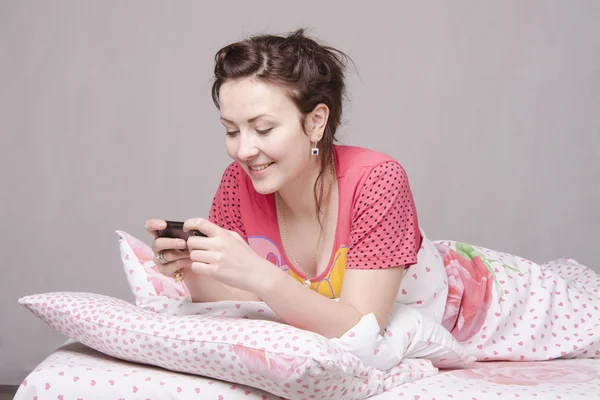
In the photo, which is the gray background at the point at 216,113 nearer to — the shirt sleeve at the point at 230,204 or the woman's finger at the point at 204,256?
the shirt sleeve at the point at 230,204

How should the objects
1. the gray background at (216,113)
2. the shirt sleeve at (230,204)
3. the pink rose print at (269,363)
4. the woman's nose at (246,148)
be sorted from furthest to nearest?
the gray background at (216,113) < the shirt sleeve at (230,204) < the woman's nose at (246,148) < the pink rose print at (269,363)

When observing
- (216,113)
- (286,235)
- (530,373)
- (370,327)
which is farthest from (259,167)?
(216,113)

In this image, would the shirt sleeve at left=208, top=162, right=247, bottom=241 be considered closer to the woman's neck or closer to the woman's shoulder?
the woman's neck

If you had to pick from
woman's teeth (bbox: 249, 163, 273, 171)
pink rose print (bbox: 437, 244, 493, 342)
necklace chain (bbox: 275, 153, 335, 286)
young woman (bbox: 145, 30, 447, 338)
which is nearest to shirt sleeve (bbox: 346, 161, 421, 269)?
young woman (bbox: 145, 30, 447, 338)

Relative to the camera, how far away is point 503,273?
7.83 ft

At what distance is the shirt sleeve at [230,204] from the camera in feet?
7.27

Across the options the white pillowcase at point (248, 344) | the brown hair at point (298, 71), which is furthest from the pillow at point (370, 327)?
the brown hair at point (298, 71)

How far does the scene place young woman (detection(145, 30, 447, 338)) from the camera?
1709 mm

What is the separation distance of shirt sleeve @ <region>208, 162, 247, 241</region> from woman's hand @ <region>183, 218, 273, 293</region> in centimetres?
57

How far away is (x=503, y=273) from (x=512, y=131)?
152 cm

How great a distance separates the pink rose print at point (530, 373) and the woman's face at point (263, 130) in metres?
0.70

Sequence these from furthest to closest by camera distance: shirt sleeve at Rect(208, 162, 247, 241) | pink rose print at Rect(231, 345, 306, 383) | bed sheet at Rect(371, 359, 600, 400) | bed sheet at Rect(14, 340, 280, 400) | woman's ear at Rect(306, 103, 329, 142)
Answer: shirt sleeve at Rect(208, 162, 247, 241), woman's ear at Rect(306, 103, 329, 142), bed sheet at Rect(371, 359, 600, 400), bed sheet at Rect(14, 340, 280, 400), pink rose print at Rect(231, 345, 306, 383)

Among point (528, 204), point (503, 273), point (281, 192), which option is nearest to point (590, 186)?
point (528, 204)

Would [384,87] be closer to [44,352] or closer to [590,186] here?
[590,186]
